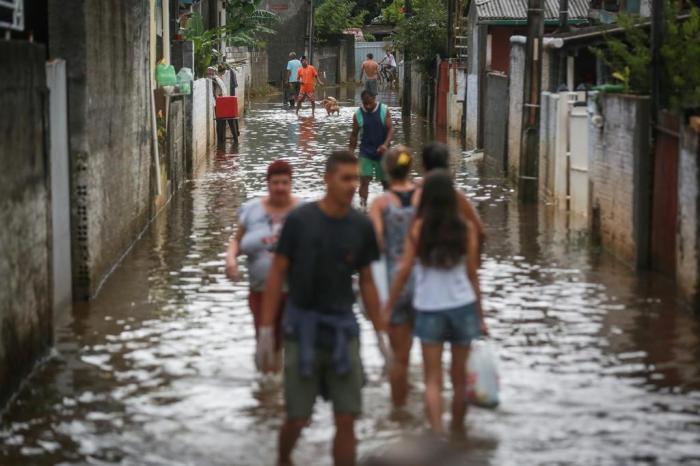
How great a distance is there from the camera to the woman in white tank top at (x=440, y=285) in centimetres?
782

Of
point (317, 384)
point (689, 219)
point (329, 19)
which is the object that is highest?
point (329, 19)

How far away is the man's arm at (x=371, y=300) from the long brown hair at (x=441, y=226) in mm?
644

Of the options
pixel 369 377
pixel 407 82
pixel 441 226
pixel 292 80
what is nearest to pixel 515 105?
pixel 369 377

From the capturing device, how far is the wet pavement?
8102 mm

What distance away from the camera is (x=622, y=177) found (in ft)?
50.0

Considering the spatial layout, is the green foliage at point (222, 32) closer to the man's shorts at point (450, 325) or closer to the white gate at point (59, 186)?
the white gate at point (59, 186)

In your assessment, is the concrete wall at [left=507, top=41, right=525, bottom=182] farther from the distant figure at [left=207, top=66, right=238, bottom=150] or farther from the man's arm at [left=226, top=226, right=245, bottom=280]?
the man's arm at [left=226, top=226, right=245, bottom=280]

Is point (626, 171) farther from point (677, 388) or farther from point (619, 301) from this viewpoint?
point (677, 388)

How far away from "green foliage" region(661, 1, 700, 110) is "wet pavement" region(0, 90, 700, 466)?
6.25 feet

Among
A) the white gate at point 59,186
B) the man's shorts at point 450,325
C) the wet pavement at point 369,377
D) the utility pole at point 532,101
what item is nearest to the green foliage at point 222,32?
the utility pole at point 532,101

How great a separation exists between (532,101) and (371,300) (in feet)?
46.8

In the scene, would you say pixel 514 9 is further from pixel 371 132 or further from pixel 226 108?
pixel 371 132

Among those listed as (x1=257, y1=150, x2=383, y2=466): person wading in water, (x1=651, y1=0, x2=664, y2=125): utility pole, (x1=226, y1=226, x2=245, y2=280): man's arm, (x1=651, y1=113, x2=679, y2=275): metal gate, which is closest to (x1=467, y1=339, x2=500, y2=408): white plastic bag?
(x1=257, y1=150, x2=383, y2=466): person wading in water

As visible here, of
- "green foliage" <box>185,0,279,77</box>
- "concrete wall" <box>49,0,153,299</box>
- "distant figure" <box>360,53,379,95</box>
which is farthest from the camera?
"distant figure" <box>360,53,379,95</box>
